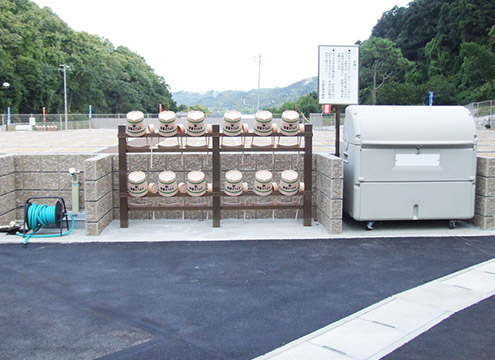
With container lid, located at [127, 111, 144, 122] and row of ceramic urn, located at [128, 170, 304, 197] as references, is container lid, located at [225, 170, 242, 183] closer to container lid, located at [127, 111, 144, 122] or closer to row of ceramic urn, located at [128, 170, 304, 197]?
row of ceramic urn, located at [128, 170, 304, 197]

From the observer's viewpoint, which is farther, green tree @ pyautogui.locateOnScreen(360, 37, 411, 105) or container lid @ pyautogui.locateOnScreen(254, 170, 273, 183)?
green tree @ pyautogui.locateOnScreen(360, 37, 411, 105)

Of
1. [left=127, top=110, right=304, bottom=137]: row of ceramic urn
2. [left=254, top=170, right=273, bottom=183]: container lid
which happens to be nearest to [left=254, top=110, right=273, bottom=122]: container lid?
[left=127, top=110, right=304, bottom=137]: row of ceramic urn

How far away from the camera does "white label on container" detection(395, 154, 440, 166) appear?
28.8 feet

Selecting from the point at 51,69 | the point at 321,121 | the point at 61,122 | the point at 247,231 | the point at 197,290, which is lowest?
the point at 197,290

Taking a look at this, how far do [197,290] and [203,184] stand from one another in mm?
3140

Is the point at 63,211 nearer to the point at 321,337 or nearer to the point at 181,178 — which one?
the point at 181,178

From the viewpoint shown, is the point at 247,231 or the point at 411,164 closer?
the point at 411,164

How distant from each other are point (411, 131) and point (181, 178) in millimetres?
4135

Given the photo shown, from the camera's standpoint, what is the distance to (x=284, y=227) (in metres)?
9.30

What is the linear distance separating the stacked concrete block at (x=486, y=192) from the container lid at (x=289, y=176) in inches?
126

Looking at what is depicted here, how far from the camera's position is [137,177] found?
8.96m

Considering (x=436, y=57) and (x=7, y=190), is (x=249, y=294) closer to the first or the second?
(x=7, y=190)

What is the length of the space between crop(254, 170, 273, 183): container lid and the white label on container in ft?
7.00

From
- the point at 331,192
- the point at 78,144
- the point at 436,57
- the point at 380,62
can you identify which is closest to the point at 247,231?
the point at 331,192
